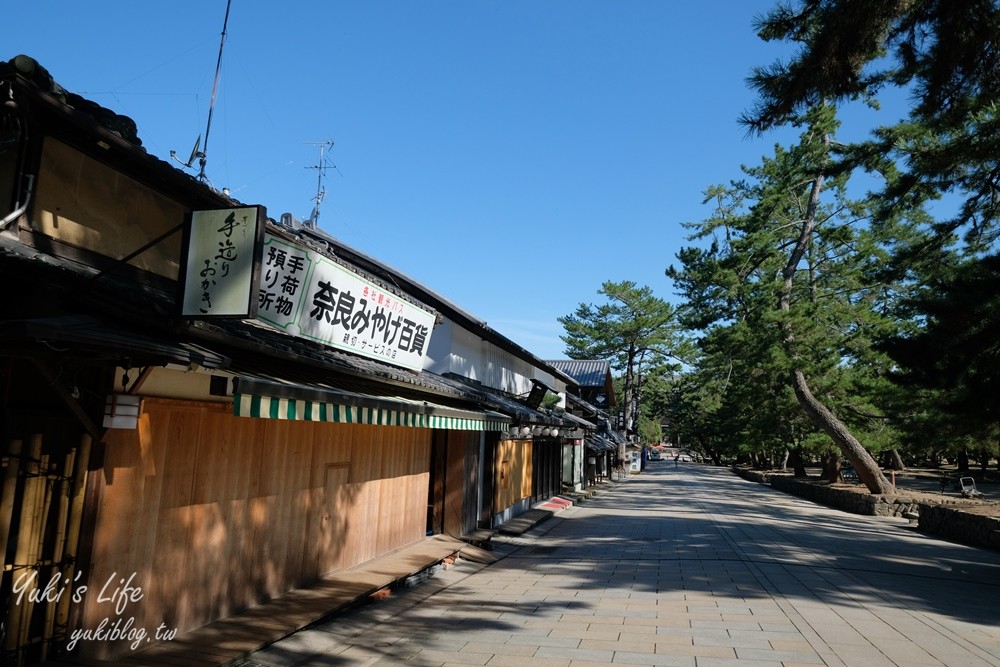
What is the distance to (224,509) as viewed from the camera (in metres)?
6.61

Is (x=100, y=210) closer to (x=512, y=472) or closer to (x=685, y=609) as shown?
(x=685, y=609)

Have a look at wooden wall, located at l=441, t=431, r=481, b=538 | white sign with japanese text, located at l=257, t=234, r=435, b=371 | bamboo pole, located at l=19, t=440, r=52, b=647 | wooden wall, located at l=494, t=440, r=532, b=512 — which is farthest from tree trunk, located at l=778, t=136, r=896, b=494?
bamboo pole, located at l=19, t=440, r=52, b=647

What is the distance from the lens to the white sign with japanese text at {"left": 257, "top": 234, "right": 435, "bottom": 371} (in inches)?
305

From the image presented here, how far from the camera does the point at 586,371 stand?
40.7 meters

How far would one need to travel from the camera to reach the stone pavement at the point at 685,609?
21.5 ft

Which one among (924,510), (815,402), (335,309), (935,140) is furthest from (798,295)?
(335,309)

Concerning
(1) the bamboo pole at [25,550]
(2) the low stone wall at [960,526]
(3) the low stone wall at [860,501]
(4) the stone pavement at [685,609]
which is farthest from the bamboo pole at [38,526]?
(3) the low stone wall at [860,501]

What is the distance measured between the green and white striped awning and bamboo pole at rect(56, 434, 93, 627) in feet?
4.20

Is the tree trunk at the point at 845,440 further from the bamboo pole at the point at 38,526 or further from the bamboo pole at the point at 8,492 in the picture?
the bamboo pole at the point at 8,492

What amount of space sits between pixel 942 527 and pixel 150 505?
65.6 feet

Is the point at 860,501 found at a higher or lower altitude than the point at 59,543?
lower

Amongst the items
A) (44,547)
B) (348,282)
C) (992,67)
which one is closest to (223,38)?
(348,282)

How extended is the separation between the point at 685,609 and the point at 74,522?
23.9 feet

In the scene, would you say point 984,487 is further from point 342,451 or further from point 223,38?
point 223,38
